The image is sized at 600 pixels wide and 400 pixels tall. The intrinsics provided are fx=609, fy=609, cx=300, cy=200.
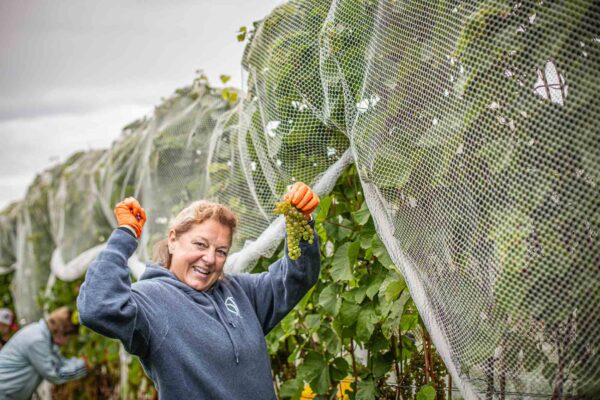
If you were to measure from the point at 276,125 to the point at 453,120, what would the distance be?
0.83m

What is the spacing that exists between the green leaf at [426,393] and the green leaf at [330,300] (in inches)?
17.5

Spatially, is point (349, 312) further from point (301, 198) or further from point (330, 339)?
point (301, 198)

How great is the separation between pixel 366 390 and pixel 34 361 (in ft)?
10.8

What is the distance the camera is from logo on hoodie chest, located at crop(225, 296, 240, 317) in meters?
2.11

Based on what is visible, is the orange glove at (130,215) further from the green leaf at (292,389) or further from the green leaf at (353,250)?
the green leaf at (292,389)

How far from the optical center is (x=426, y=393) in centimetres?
205

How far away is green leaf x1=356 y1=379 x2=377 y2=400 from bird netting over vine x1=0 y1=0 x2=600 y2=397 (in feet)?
2.49

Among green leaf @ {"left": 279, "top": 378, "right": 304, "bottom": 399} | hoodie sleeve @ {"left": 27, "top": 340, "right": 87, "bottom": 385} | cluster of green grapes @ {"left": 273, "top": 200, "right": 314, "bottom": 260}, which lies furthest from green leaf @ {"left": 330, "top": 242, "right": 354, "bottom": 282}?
hoodie sleeve @ {"left": 27, "top": 340, "right": 87, "bottom": 385}

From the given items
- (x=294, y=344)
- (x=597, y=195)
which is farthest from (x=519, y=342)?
(x=294, y=344)

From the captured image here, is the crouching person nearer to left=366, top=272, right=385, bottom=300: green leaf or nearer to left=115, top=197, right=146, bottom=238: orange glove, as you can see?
left=115, top=197, right=146, bottom=238: orange glove

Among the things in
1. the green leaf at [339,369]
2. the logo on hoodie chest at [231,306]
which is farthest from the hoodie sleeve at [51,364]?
the logo on hoodie chest at [231,306]

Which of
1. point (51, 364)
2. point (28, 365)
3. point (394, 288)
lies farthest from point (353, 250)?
point (28, 365)

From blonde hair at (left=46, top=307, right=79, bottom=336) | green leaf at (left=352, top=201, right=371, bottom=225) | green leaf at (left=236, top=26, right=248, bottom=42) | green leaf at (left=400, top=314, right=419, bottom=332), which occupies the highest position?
green leaf at (left=236, top=26, right=248, bottom=42)

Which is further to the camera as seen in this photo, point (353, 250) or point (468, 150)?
point (353, 250)
